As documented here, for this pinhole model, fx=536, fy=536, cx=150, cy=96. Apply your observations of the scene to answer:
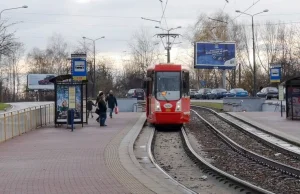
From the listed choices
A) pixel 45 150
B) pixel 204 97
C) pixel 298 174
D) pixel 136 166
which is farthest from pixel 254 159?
pixel 204 97

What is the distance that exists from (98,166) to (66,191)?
128 inches

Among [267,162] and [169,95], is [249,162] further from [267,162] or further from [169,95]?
[169,95]

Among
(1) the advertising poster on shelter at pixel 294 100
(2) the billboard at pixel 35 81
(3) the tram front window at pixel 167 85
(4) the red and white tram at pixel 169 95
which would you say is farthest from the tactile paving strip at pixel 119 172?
(2) the billboard at pixel 35 81

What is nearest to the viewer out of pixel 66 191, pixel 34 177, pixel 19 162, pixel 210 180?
pixel 66 191

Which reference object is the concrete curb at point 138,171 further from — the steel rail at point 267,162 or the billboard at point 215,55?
the billboard at point 215,55

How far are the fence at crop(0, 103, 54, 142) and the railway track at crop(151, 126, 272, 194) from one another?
18.7ft

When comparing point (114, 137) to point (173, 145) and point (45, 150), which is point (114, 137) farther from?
point (45, 150)

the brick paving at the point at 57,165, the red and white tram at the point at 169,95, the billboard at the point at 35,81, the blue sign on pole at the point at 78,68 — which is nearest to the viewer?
the brick paving at the point at 57,165

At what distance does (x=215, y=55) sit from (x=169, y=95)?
4202 centimetres

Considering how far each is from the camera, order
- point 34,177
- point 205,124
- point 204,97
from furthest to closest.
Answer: point 204,97 < point 205,124 < point 34,177

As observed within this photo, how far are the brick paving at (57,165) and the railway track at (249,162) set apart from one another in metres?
3.34

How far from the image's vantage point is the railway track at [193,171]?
11078 mm

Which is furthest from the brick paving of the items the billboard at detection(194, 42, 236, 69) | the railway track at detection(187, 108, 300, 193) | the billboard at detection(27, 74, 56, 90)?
the billboard at detection(27, 74, 56, 90)

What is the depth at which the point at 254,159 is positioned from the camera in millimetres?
15789
